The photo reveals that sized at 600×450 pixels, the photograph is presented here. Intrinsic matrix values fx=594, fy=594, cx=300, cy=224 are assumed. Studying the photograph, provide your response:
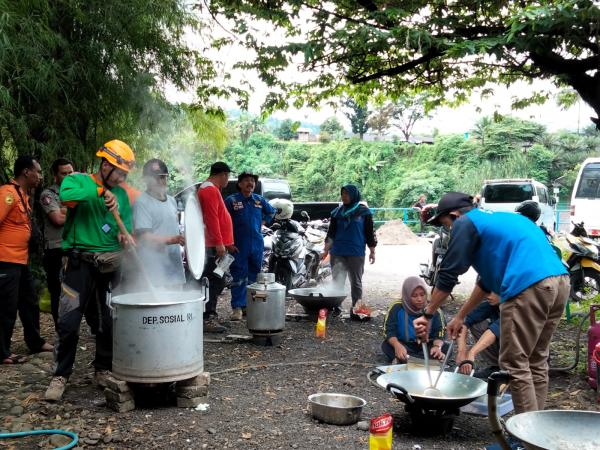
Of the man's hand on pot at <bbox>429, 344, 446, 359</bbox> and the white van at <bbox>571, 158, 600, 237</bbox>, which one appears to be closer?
the man's hand on pot at <bbox>429, 344, 446, 359</bbox>

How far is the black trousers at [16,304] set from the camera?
541cm

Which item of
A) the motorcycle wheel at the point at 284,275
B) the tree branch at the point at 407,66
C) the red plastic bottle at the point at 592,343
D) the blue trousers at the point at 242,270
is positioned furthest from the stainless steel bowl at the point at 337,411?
the motorcycle wheel at the point at 284,275

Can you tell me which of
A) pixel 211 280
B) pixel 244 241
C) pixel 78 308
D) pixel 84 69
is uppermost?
pixel 84 69

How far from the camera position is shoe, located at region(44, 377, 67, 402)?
450 centimetres

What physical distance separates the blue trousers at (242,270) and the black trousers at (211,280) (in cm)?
48

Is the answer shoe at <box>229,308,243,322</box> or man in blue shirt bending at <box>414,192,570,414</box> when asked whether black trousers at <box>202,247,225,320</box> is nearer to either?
shoe at <box>229,308,243,322</box>

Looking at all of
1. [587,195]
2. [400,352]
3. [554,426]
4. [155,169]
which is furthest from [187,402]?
[587,195]

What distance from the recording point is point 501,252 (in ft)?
12.3

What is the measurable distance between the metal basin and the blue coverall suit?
5.68 m

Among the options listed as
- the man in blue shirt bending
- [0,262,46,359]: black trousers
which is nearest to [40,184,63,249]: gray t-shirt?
[0,262,46,359]: black trousers

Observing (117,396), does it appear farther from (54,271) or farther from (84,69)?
(84,69)

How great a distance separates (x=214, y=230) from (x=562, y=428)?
5.17 m

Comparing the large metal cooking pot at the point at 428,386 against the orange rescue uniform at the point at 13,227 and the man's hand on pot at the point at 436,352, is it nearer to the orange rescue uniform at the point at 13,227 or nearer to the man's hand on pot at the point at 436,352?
the man's hand on pot at the point at 436,352

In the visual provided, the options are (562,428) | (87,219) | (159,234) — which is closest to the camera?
(562,428)
